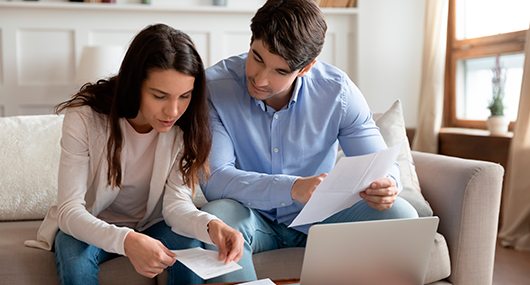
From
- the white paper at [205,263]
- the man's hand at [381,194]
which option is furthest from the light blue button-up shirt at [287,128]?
the white paper at [205,263]

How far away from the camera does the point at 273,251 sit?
4.45ft

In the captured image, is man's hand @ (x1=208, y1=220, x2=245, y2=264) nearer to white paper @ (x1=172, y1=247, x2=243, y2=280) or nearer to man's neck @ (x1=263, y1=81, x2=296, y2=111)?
white paper @ (x1=172, y1=247, x2=243, y2=280)

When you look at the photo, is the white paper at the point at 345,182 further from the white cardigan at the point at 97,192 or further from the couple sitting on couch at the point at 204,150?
the white cardigan at the point at 97,192

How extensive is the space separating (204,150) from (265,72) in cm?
27

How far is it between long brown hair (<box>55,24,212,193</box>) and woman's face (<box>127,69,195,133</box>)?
0.01 meters

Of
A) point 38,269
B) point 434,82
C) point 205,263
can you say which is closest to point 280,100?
point 205,263

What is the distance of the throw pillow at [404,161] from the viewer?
4.89ft

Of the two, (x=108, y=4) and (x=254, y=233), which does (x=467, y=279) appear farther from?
(x=108, y=4)

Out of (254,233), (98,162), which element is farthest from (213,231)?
(98,162)

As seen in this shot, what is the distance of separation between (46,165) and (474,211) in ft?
4.62

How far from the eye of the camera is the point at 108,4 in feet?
10.8

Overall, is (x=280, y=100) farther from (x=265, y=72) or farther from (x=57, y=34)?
(x=57, y=34)

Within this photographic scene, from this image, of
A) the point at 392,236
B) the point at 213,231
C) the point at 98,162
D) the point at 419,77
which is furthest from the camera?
the point at 419,77

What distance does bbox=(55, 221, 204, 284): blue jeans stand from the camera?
3.62 ft
